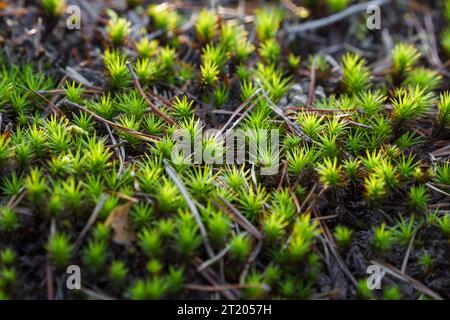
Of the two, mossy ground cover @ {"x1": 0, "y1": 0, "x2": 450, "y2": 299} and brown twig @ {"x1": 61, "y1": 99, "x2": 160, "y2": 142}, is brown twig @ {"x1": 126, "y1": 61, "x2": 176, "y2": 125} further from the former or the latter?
brown twig @ {"x1": 61, "y1": 99, "x2": 160, "y2": 142}

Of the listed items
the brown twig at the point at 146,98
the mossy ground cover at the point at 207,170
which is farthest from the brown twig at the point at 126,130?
the brown twig at the point at 146,98

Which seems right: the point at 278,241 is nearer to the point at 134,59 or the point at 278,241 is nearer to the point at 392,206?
the point at 392,206

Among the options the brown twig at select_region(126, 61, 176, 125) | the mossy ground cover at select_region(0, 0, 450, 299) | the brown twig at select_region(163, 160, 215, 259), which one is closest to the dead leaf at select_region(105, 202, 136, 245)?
the mossy ground cover at select_region(0, 0, 450, 299)

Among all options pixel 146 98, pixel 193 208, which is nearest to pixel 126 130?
pixel 146 98

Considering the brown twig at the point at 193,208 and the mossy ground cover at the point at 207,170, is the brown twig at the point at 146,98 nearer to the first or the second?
the mossy ground cover at the point at 207,170

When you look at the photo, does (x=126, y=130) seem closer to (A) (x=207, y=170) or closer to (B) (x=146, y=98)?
(B) (x=146, y=98)

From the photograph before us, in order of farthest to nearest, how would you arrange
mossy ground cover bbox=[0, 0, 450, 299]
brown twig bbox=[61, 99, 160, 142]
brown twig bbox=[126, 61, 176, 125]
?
brown twig bbox=[126, 61, 176, 125], brown twig bbox=[61, 99, 160, 142], mossy ground cover bbox=[0, 0, 450, 299]

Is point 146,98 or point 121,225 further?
point 146,98
